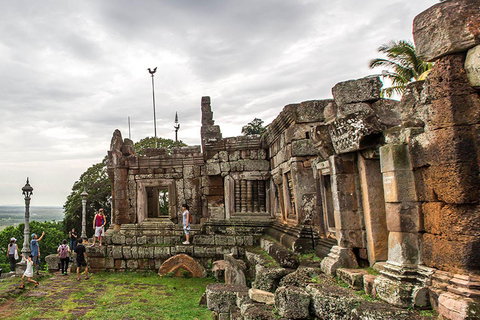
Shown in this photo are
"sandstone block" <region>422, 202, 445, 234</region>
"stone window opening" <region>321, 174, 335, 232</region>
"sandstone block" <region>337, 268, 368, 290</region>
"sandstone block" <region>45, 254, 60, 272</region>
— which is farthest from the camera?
"sandstone block" <region>45, 254, 60, 272</region>

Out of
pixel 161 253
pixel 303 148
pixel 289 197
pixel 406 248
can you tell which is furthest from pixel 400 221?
pixel 161 253

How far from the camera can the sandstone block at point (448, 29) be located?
327 cm

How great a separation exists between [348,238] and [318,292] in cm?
113

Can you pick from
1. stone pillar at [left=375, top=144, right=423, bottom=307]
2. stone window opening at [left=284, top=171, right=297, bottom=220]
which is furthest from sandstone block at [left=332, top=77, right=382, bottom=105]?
Result: stone window opening at [left=284, top=171, right=297, bottom=220]

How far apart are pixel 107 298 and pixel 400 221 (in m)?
6.91

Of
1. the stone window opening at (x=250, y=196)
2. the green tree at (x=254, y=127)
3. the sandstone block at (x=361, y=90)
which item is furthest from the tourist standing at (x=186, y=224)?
the green tree at (x=254, y=127)

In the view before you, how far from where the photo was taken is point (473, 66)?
3223mm

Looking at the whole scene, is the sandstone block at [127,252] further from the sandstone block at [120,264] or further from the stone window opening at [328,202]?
the stone window opening at [328,202]

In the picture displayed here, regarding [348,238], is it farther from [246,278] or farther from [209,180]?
[209,180]

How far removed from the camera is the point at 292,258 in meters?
6.20

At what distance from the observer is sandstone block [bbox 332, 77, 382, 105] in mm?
4805

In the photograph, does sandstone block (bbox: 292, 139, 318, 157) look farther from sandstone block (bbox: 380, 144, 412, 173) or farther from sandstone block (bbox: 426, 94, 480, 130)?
sandstone block (bbox: 426, 94, 480, 130)

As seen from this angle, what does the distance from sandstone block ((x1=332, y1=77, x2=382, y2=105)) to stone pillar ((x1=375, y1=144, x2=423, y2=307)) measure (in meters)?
1.11

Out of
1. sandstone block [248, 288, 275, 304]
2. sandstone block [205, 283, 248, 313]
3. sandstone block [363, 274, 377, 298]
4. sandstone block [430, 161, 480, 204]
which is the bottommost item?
sandstone block [205, 283, 248, 313]
